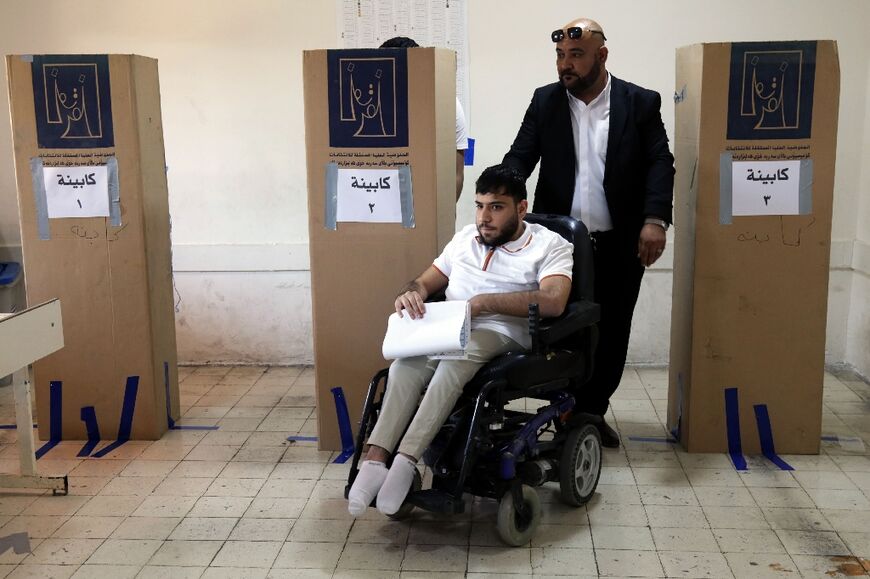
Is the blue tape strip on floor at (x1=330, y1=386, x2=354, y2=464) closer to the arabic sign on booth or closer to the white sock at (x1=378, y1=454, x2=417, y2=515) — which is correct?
the arabic sign on booth

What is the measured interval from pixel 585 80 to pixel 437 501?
1655mm

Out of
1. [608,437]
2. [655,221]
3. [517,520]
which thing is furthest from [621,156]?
[517,520]

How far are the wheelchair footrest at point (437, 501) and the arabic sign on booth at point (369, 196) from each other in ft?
3.79

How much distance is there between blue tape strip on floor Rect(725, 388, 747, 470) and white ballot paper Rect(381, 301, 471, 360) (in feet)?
4.17

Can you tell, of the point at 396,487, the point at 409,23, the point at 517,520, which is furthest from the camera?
the point at 409,23

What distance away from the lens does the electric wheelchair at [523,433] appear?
2.83m

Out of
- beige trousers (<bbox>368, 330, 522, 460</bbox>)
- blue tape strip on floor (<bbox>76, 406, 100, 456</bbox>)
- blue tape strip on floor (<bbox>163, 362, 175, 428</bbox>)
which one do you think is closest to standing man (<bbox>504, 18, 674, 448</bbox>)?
beige trousers (<bbox>368, 330, 522, 460</bbox>)

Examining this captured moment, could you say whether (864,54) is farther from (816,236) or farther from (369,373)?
(369,373)

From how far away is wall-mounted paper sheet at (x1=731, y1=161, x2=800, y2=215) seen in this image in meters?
3.46

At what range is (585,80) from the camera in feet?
11.4

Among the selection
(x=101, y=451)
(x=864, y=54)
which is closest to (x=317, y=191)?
(x=101, y=451)

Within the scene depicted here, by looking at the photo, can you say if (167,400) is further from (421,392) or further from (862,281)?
(862,281)

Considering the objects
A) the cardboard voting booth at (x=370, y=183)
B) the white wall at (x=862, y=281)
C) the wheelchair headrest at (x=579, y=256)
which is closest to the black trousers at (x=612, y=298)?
the wheelchair headrest at (x=579, y=256)

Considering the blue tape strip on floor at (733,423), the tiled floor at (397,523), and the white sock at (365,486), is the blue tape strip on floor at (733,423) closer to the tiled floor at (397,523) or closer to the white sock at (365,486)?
the tiled floor at (397,523)
